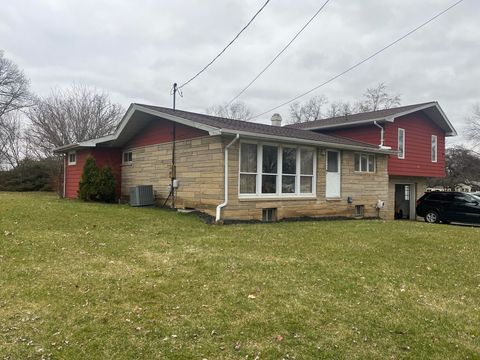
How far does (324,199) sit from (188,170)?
4.76 meters

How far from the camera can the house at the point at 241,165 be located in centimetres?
1027

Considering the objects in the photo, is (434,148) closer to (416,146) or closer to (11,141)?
(416,146)

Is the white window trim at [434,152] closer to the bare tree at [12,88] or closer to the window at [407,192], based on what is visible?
the window at [407,192]

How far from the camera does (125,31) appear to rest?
12570 millimetres

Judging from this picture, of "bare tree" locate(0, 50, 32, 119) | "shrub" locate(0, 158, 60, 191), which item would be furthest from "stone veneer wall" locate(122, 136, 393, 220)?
"bare tree" locate(0, 50, 32, 119)

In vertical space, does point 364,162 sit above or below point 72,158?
below

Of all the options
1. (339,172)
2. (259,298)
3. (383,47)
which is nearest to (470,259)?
(259,298)

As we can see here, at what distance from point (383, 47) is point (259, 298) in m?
11.1

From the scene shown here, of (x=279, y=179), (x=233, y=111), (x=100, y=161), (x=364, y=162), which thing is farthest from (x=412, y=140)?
(x=233, y=111)

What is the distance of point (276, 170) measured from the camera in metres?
11.2

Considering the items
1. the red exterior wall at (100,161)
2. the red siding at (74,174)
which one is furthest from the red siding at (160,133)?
the red siding at (74,174)

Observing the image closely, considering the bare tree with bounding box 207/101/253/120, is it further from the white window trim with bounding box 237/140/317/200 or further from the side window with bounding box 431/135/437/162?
the white window trim with bounding box 237/140/317/200

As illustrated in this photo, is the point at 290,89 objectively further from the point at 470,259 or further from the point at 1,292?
the point at 1,292

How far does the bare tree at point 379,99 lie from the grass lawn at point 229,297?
118ft
